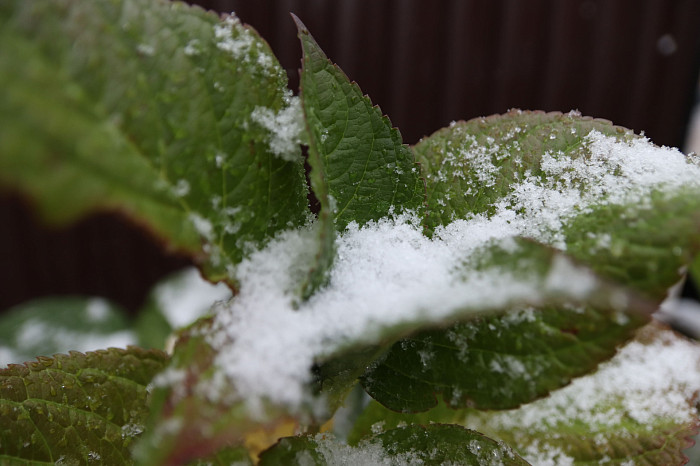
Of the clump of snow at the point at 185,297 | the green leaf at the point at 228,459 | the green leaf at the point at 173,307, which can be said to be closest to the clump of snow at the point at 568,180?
the green leaf at the point at 228,459

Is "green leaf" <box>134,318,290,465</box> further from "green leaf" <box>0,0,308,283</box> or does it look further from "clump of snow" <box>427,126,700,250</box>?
"clump of snow" <box>427,126,700,250</box>

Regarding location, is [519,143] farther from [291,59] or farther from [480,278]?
[291,59]

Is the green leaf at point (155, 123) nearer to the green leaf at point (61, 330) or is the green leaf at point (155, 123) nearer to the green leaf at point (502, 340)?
the green leaf at point (502, 340)

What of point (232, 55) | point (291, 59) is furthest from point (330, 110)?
point (291, 59)

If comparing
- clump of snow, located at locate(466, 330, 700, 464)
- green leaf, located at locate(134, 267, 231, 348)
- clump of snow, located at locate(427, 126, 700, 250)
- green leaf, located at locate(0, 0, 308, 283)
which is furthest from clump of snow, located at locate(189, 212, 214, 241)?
green leaf, located at locate(134, 267, 231, 348)

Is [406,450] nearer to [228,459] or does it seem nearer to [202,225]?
[228,459]

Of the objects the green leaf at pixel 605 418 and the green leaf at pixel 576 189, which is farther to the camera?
the green leaf at pixel 605 418
